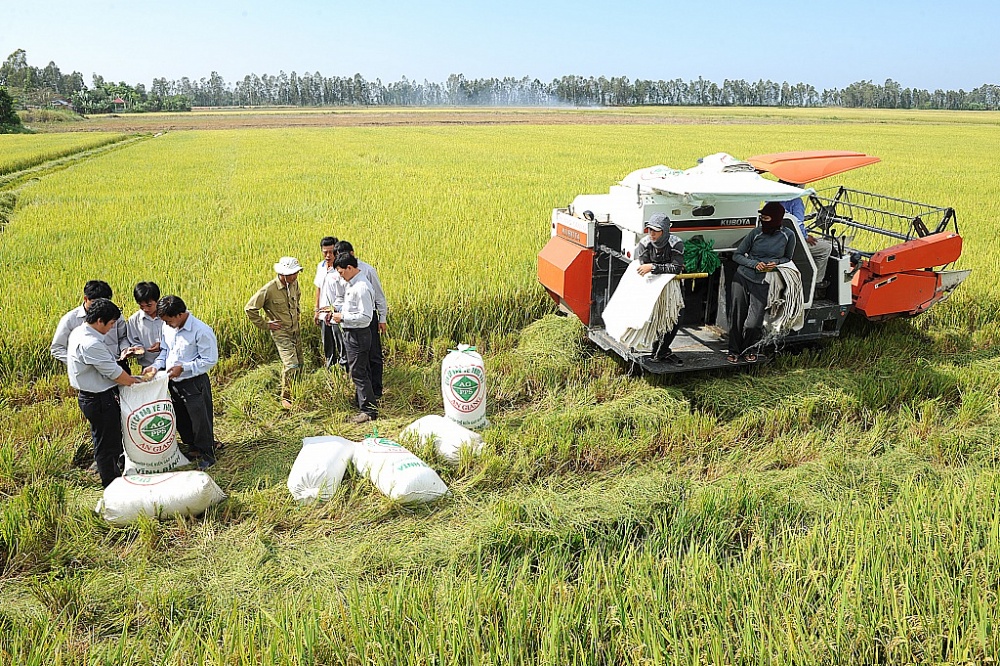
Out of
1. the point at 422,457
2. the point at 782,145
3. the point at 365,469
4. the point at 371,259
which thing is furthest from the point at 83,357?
the point at 782,145

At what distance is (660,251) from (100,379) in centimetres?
385

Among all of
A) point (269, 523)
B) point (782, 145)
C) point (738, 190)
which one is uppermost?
point (782, 145)

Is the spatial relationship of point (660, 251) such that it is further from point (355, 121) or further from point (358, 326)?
point (355, 121)

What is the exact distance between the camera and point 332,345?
19.2 ft

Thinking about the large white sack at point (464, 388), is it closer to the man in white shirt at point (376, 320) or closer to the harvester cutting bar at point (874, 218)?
the man in white shirt at point (376, 320)

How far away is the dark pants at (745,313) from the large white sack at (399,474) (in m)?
2.86

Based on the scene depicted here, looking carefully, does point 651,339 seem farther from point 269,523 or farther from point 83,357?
point 83,357

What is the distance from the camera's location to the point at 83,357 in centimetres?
404

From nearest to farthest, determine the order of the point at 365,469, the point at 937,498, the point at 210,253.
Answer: the point at 937,498 → the point at 365,469 → the point at 210,253

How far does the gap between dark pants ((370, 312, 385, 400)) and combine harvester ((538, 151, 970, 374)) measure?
1.61m

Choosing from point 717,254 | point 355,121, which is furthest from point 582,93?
point 717,254

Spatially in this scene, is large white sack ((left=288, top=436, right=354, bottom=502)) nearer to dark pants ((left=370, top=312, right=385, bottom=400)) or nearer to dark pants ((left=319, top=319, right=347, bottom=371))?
dark pants ((left=370, top=312, right=385, bottom=400))

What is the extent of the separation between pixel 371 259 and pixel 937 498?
6271 mm

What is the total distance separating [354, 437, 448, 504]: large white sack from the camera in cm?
397
